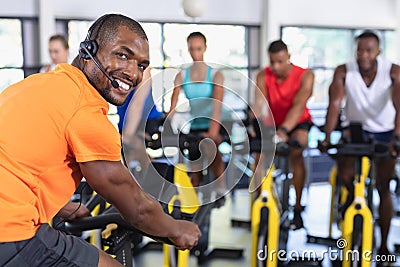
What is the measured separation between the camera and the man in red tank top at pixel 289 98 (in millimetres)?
3865

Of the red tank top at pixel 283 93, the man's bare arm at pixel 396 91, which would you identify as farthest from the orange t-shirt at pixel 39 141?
the red tank top at pixel 283 93

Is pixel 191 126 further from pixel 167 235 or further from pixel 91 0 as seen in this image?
pixel 91 0

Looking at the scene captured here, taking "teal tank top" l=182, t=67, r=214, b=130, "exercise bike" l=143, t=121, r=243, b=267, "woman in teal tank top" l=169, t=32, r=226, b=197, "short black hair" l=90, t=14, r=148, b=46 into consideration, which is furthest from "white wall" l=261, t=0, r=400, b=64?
"short black hair" l=90, t=14, r=148, b=46

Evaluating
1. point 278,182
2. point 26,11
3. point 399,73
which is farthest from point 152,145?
point 26,11

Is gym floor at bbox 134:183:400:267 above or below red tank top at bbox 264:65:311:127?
below

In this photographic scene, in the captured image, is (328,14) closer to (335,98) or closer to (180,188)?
(335,98)

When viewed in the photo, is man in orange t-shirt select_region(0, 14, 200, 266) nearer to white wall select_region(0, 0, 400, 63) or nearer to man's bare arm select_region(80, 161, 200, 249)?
man's bare arm select_region(80, 161, 200, 249)

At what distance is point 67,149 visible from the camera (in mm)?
1503

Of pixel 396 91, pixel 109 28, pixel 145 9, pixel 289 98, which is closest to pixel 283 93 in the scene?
pixel 289 98

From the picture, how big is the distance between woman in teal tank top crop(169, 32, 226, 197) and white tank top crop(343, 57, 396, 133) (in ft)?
2.91

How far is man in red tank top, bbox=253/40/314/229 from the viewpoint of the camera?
152 inches

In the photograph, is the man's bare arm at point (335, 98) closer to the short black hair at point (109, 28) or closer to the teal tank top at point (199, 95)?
the teal tank top at point (199, 95)

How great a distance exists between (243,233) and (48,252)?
3.36 meters

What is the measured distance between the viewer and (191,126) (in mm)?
3854
